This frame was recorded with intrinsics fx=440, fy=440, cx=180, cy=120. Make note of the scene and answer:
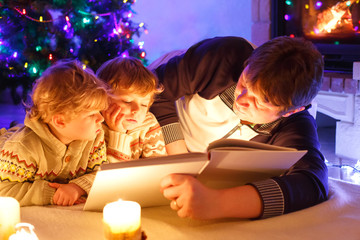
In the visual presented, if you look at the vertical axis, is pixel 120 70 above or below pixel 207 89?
above

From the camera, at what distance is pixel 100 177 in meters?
0.92

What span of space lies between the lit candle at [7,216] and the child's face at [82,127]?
36 cm

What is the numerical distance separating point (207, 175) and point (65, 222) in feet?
1.14

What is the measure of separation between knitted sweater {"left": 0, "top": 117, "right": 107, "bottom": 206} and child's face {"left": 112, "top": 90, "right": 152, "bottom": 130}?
0.37ft

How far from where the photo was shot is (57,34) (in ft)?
10.2

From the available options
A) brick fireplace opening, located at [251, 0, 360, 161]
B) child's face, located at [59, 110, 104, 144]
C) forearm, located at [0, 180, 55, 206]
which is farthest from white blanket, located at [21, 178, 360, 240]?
brick fireplace opening, located at [251, 0, 360, 161]

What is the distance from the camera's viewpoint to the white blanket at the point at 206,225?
3.18 ft

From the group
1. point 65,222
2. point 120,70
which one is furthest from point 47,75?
point 65,222

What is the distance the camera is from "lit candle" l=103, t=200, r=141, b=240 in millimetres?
833

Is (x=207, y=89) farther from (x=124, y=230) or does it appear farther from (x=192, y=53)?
(x=124, y=230)

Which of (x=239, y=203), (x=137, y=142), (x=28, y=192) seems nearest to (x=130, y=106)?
(x=137, y=142)

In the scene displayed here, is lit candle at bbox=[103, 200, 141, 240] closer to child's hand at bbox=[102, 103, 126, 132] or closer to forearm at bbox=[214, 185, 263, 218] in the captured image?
forearm at bbox=[214, 185, 263, 218]

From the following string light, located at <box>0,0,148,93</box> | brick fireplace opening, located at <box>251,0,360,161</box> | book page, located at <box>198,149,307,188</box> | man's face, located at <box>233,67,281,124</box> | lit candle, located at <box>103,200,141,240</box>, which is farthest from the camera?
string light, located at <box>0,0,148,93</box>

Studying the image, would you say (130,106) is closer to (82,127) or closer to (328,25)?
(82,127)
